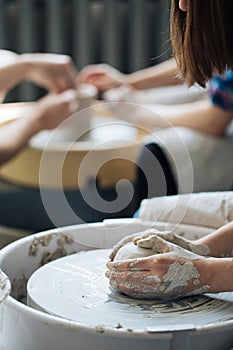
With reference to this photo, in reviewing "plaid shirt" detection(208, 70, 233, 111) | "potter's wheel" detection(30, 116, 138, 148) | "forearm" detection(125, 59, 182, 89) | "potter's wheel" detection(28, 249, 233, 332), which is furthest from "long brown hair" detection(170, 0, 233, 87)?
"forearm" detection(125, 59, 182, 89)

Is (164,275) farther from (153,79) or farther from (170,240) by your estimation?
(153,79)

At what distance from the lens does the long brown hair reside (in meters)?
1.06

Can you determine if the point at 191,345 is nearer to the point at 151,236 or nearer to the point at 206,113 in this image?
the point at 151,236

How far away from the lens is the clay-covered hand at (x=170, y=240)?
1.12 m

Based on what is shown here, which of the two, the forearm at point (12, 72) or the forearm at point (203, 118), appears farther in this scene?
the forearm at point (12, 72)

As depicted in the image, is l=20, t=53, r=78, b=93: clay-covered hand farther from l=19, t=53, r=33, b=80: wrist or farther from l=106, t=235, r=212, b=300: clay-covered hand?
l=106, t=235, r=212, b=300: clay-covered hand

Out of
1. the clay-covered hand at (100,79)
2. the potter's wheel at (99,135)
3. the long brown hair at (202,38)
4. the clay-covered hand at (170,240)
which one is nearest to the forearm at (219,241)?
the clay-covered hand at (170,240)

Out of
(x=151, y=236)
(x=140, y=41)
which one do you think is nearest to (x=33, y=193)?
(x=151, y=236)

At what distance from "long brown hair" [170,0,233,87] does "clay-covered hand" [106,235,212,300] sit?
1.10 feet

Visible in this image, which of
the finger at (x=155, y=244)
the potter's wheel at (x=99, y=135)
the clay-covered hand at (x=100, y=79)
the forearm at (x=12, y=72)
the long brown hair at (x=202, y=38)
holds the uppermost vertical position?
the long brown hair at (x=202, y=38)

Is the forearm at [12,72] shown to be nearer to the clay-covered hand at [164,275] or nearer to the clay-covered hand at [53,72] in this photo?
the clay-covered hand at [53,72]

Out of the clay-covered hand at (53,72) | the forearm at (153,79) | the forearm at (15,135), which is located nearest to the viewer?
the forearm at (15,135)

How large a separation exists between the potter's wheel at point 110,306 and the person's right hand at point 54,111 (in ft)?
3.31

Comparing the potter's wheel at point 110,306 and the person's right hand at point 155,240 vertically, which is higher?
the person's right hand at point 155,240
